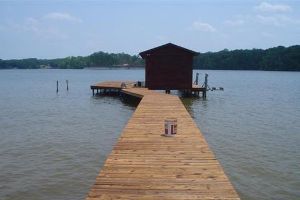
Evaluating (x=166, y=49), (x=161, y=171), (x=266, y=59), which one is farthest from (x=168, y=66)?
(x=266, y=59)

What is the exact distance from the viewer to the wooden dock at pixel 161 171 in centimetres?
700

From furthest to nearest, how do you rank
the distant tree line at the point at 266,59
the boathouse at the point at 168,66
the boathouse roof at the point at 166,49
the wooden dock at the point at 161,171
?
1. the distant tree line at the point at 266,59
2. the boathouse at the point at 168,66
3. the boathouse roof at the point at 166,49
4. the wooden dock at the point at 161,171

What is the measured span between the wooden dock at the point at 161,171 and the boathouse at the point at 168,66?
23838 mm

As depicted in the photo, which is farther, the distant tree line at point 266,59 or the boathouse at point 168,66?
the distant tree line at point 266,59

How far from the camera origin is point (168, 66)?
36.9 m

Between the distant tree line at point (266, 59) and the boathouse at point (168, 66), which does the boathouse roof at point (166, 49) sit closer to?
the boathouse at point (168, 66)

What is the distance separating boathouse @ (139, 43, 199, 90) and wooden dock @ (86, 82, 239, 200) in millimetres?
23838

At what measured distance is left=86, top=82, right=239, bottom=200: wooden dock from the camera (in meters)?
7.00

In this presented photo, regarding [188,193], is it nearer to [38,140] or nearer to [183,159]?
[183,159]

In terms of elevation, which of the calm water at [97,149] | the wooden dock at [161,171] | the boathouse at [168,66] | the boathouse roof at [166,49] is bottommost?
the calm water at [97,149]

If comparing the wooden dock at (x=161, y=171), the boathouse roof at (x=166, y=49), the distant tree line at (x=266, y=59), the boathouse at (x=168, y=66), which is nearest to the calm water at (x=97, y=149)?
the wooden dock at (x=161, y=171)

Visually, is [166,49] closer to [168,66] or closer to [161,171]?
[168,66]

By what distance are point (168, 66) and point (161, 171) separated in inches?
1140

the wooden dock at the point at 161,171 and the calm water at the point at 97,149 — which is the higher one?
the wooden dock at the point at 161,171
